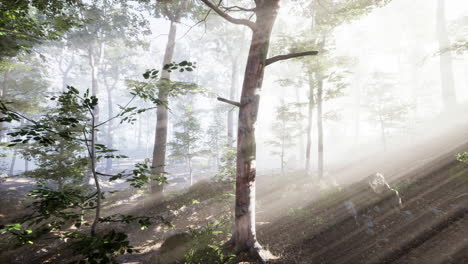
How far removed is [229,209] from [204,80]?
31.3m

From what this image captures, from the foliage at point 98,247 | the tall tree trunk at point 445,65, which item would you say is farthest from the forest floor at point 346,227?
the tall tree trunk at point 445,65

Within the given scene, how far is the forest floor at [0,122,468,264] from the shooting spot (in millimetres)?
5426

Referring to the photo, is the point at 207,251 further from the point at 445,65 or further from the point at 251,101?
the point at 445,65

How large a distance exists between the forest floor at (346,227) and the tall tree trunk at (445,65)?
1659 centimetres

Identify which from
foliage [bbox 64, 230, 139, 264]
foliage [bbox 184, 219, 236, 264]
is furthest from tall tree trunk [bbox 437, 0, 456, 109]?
foliage [bbox 64, 230, 139, 264]

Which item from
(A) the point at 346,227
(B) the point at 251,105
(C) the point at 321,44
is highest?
(C) the point at 321,44

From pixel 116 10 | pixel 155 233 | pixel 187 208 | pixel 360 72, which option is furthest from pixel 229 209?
pixel 360 72

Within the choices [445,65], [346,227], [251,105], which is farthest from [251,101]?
[445,65]

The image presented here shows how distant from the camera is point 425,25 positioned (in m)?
25.2

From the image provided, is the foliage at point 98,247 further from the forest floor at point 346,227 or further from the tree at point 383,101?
the tree at point 383,101

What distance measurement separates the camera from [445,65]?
20391mm

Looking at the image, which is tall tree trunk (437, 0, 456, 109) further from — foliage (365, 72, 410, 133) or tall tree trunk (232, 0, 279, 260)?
tall tree trunk (232, 0, 279, 260)

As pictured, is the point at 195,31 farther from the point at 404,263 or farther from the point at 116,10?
the point at 404,263

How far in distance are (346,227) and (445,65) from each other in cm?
2452
